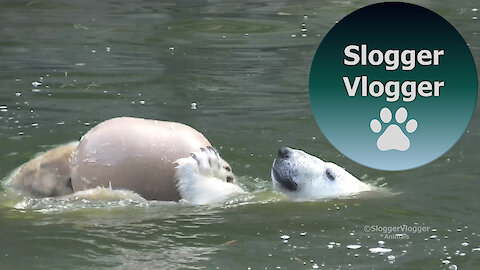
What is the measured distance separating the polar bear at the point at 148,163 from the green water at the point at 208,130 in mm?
84

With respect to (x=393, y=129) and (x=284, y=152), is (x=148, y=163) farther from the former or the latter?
(x=393, y=129)

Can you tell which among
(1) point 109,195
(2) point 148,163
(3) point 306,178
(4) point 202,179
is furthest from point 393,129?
(1) point 109,195

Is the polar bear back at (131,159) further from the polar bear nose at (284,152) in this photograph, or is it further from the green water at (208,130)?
the polar bear nose at (284,152)

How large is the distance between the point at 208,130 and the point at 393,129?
1.58 meters

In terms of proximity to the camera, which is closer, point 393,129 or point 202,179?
point 202,179

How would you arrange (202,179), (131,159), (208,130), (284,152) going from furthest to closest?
(208,130) < (284,152) < (202,179) < (131,159)

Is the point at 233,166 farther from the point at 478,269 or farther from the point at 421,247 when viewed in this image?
the point at 478,269

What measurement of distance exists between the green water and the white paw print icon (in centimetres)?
28

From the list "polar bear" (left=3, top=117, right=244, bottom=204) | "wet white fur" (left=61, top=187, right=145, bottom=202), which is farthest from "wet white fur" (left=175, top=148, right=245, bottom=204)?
"wet white fur" (left=61, top=187, right=145, bottom=202)

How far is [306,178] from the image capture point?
196 inches

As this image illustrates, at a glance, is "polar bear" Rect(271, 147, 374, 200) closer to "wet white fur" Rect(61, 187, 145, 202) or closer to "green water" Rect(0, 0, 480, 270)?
"green water" Rect(0, 0, 480, 270)

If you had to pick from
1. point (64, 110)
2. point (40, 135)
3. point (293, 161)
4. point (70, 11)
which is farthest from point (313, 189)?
point (70, 11)

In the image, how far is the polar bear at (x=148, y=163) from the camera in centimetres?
450

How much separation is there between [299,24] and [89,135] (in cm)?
566
